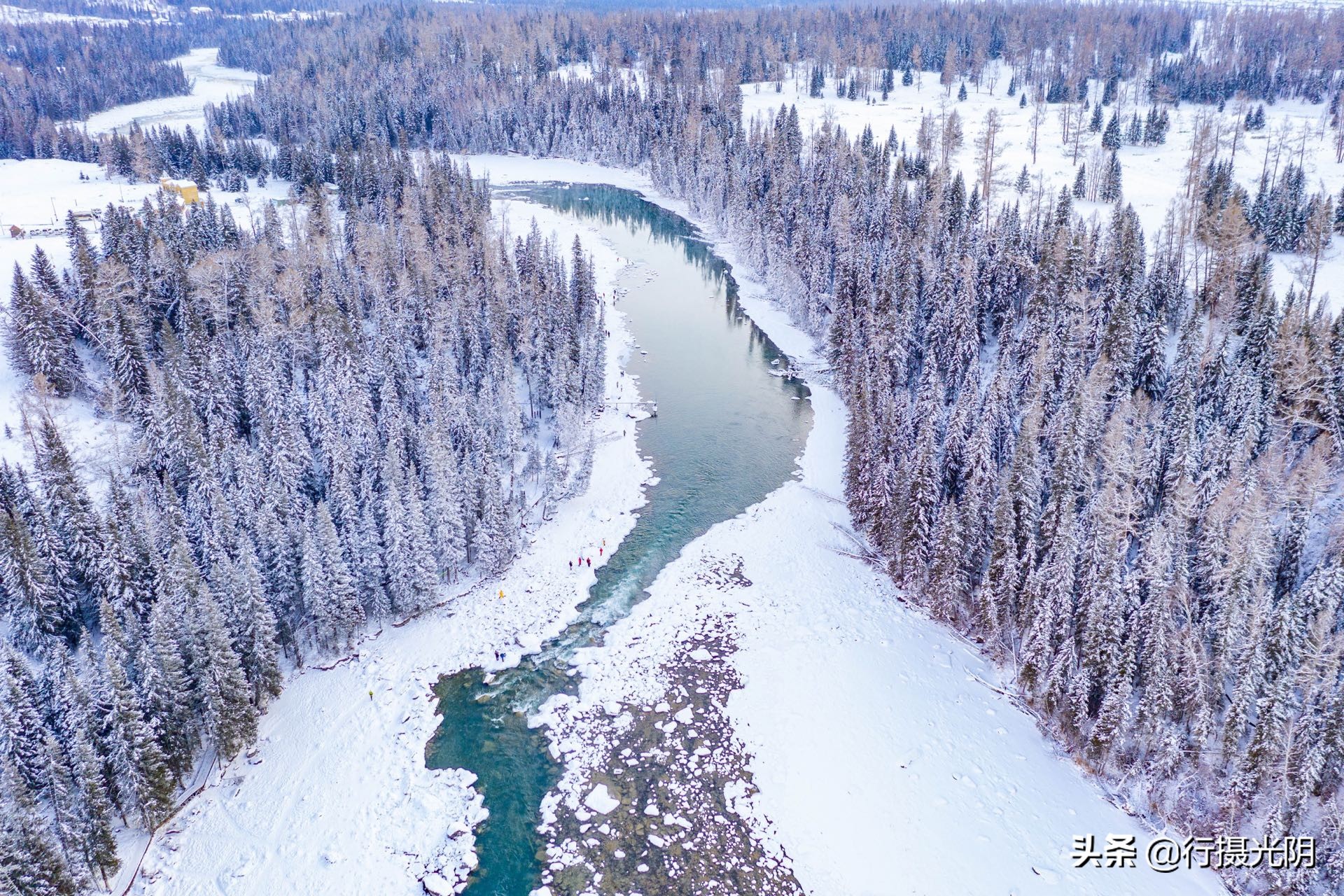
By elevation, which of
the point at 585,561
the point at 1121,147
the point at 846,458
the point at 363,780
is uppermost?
the point at 1121,147

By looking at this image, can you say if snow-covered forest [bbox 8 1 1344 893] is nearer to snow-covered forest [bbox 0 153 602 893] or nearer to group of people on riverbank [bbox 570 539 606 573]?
snow-covered forest [bbox 0 153 602 893]

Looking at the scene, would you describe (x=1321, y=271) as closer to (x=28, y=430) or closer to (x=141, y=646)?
(x=141, y=646)

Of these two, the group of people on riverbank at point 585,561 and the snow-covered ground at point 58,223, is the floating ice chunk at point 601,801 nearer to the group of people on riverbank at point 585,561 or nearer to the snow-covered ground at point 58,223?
the group of people on riverbank at point 585,561

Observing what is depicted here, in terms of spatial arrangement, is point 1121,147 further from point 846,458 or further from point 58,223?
point 58,223

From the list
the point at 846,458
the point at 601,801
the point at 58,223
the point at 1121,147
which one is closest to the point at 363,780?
the point at 601,801

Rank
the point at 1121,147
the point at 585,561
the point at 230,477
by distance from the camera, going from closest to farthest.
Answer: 1. the point at 230,477
2. the point at 585,561
3. the point at 1121,147

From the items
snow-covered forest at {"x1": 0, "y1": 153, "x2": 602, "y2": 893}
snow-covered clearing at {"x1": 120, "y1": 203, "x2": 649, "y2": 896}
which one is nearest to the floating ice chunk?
snow-covered clearing at {"x1": 120, "y1": 203, "x2": 649, "y2": 896}

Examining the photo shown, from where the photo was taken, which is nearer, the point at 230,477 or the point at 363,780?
the point at 363,780

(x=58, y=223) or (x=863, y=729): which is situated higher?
(x=58, y=223)
